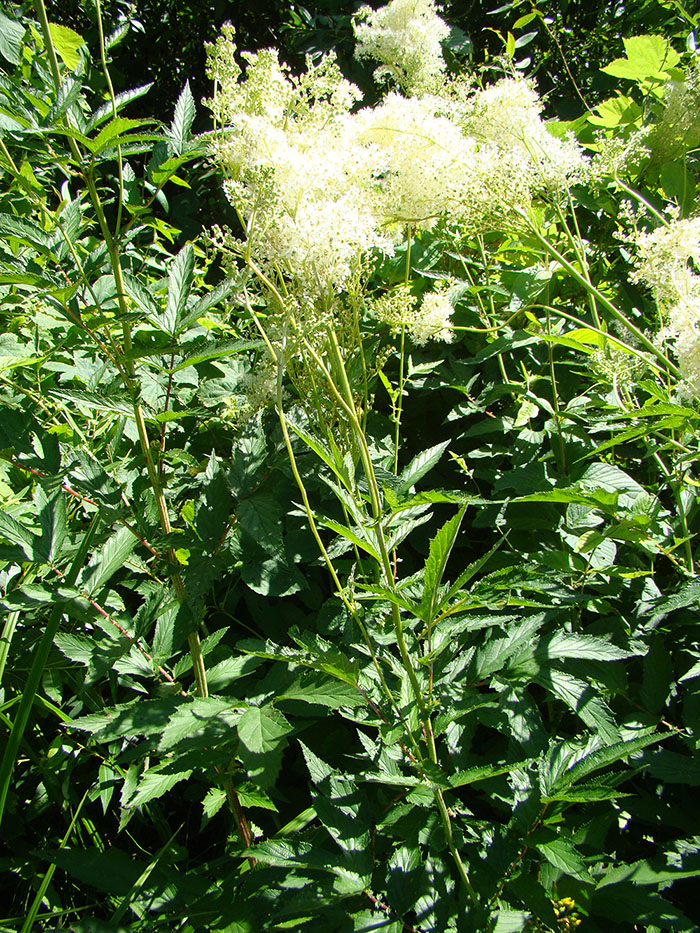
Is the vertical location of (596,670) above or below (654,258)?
below

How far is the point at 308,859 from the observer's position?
837mm

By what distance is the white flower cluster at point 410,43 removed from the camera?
1.50 meters

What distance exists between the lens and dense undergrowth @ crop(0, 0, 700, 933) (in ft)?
2.85

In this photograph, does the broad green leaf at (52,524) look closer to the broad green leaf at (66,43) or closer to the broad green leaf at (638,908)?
the broad green leaf at (66,43)

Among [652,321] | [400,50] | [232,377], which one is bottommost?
[232,377]

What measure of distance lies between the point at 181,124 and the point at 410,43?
78 centimetres

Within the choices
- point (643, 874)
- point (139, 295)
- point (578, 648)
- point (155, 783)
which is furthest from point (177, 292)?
point (643, 874)

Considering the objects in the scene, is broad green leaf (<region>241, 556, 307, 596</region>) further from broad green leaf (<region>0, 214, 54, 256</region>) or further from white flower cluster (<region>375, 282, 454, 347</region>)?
broad green leaf (<region>0, 214, 54, 256</region>)

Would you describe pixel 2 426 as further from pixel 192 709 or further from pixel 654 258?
pixel 654 258

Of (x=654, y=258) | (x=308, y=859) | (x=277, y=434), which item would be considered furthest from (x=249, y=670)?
(x=654, y=258)

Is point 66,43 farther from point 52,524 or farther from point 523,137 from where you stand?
point 523,137

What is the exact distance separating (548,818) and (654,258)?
1.02 m

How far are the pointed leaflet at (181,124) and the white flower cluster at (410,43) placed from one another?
23.6 inches

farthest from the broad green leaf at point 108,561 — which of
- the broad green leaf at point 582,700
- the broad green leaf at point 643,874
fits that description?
the broad green leaf at point 643,874
